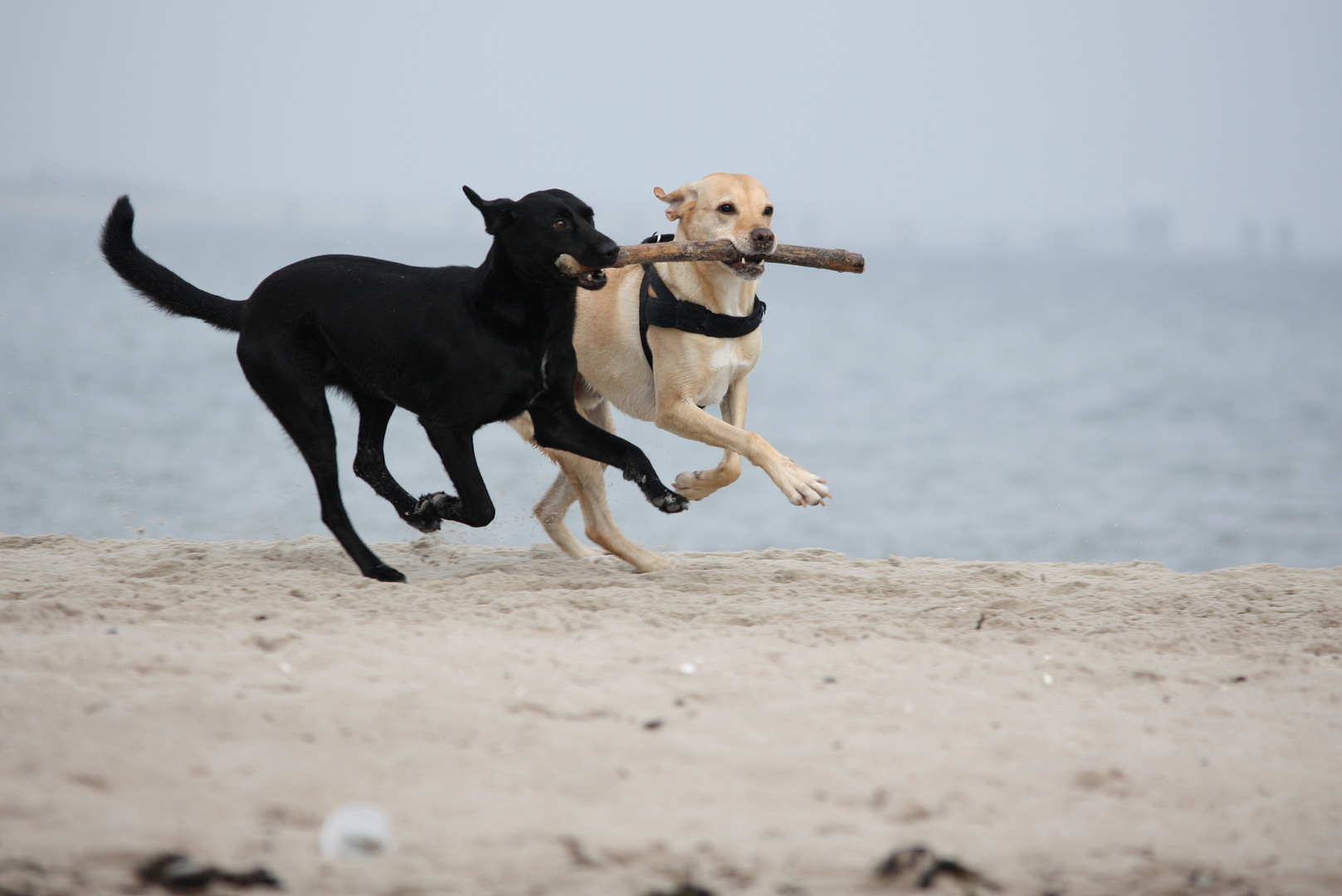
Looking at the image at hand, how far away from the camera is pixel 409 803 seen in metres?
2.28

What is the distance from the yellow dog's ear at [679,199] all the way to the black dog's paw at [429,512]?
1.82 meters

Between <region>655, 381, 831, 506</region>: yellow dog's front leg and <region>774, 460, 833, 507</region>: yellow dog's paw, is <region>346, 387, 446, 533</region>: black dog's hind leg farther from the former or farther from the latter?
<region>774, 460, 833, 507</region>: yellow dog's paw

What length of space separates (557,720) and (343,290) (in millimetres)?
2445

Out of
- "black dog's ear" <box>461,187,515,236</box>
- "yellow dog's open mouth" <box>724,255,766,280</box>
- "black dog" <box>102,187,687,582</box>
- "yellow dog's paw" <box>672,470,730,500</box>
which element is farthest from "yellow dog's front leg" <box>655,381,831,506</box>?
"black dog's ear" <box>461,187,515,236</box>

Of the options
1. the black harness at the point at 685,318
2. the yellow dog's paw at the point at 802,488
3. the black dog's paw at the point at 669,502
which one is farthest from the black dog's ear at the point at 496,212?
the yellow dog's paw at the point at 802,488

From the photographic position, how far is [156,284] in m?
4.78

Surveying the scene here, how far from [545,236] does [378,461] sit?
130 cm

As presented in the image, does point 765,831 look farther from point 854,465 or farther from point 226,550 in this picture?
point 854,465

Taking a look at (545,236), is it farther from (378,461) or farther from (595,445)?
(378,461)

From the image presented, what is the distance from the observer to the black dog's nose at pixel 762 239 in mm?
4961

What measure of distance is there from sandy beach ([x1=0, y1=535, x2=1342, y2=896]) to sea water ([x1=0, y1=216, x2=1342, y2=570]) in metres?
2.53

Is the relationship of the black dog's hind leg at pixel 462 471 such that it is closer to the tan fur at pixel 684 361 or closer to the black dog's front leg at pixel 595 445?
the black dog's front leg at pixel 595 445

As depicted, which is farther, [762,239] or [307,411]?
[762,239]

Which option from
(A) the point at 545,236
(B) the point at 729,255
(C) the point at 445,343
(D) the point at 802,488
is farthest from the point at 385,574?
(B) the point at 729,255
